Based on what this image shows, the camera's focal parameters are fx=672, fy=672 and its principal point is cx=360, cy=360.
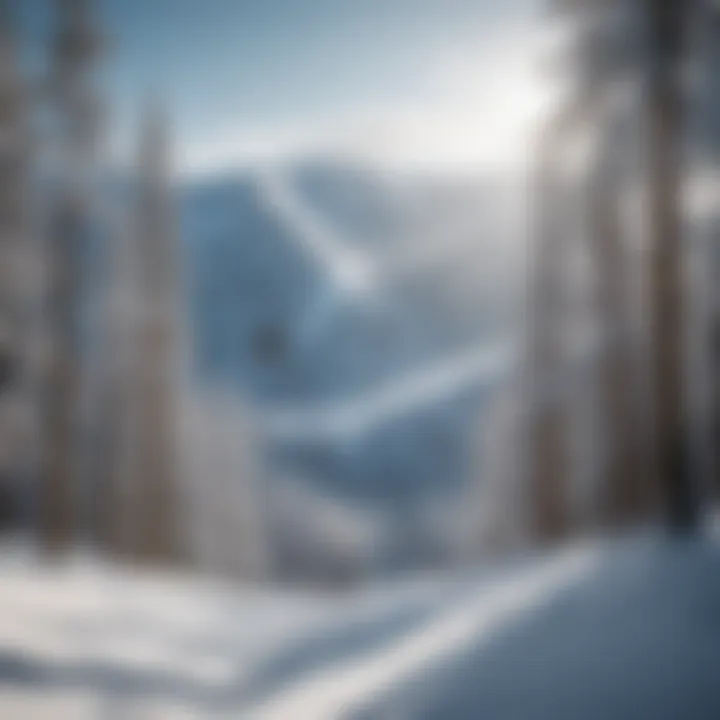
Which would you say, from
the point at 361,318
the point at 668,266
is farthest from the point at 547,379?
the point at 361,318

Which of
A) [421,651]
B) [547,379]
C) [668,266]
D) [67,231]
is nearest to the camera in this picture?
[421,651]

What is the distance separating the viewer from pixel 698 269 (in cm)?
1256

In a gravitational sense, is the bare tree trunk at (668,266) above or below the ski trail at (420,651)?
above

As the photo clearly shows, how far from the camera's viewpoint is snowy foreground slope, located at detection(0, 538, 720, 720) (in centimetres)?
474

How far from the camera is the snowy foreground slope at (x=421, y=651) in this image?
4738 millimetres

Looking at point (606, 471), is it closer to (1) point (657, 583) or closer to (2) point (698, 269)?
(2) point (698, 269)

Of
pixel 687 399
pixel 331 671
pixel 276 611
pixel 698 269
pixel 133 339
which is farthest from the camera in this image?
pixel 133 339

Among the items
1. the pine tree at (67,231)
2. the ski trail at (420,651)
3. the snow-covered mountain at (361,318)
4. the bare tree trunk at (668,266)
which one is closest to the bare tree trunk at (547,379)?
the bare tree trunk at (668,266)

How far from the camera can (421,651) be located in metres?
5.71

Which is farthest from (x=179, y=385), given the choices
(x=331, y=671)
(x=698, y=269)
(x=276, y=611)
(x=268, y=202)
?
(x=268, y=202)

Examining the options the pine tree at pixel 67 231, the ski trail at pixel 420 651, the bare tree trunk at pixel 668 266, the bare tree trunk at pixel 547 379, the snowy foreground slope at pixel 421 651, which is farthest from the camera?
the bare tree trunk at pixel 547 379

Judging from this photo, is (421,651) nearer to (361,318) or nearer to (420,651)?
(420,651)

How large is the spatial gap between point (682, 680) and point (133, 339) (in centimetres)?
1872

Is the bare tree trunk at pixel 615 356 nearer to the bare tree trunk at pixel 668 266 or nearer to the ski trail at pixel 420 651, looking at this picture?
the bare tree trunk at pixel 668 266
